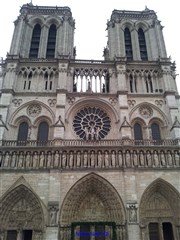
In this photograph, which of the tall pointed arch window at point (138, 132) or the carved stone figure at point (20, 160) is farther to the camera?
the tall pointed arch window at point (138, 132)

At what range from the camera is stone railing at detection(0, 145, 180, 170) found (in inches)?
639

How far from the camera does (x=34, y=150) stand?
54.7 feet

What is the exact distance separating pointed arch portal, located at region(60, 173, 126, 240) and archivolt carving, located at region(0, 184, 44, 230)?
5.74ft

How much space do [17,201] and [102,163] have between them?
6.16 metres

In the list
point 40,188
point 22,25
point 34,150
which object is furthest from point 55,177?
Result: point 22,25

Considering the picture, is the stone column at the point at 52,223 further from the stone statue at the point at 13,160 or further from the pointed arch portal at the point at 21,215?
the stone statue at the point at 13,160

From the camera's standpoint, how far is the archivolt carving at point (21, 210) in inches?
600

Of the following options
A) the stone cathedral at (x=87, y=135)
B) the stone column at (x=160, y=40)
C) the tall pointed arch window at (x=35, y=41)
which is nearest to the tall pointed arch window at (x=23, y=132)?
the stone cathedral at (x=87, y=135)

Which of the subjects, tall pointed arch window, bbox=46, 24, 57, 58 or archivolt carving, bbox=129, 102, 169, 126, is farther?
tall pointed arch window, bbox=46, 24, 57, 58

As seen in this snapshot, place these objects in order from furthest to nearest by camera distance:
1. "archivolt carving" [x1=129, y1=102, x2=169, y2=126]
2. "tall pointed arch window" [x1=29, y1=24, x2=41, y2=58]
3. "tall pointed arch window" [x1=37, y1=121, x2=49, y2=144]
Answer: "tall pointed arch window" [x1=29, y1=24, x2=41, y2=58] < "archivolt carving" [x1=129, y1=102, x2=169, y2=126] < "tall pointed arch window" [x1=37, y1=121, x2=49, y2=144]

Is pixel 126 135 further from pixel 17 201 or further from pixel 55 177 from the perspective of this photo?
pixel 17 201

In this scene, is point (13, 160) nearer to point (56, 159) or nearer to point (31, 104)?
point (56, 159)

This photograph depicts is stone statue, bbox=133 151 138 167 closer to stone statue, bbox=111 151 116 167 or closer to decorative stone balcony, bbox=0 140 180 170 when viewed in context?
decorative stone balcony, bbox=0 140 180 170

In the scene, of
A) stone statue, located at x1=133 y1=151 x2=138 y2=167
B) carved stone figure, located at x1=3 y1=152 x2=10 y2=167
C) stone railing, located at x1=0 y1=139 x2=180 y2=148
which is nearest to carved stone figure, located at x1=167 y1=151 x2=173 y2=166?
stone railing, located at x1=0 y1=139 x2=180 y2=148
